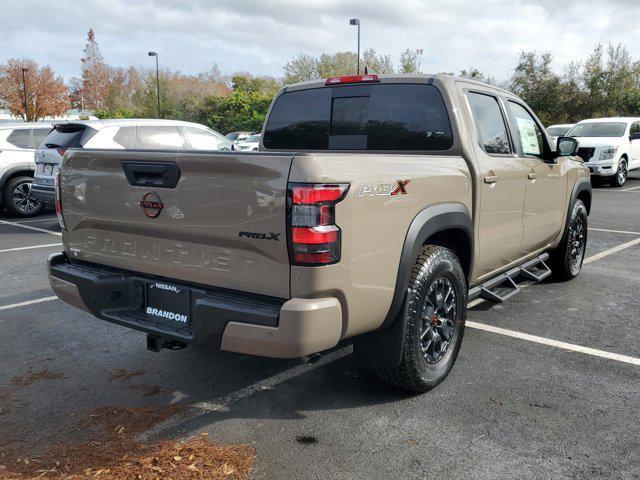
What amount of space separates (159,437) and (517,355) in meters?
2.53

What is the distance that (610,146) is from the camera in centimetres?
1608

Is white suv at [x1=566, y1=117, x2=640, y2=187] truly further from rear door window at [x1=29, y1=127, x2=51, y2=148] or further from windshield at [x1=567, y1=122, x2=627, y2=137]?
rear door window at [x1=29, y1=127, x2=51, y2=148]

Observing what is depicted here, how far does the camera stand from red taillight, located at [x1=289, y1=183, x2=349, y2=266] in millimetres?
2598

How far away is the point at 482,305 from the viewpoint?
5395 millimetres

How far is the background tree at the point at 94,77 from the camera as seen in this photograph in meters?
73.8

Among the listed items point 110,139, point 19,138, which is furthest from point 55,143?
point 19,138

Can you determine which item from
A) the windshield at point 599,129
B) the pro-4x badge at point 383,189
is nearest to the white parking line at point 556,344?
the pro-4x badge at point 383,189

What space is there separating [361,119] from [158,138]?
659cm

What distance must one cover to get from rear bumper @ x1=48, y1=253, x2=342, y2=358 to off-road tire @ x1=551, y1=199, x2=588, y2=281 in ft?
13.1

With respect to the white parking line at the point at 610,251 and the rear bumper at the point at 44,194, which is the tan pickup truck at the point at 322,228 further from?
the rear bumper at the point at 44,194

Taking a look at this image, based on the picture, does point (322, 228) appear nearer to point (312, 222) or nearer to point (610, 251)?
point (312, 222)

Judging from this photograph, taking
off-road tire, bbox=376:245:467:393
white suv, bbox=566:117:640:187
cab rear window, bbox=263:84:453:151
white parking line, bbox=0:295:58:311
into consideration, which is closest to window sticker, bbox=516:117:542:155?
cab rear window, bbox=263:84:453:151

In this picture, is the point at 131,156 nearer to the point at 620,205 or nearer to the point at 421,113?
the point at 421,113

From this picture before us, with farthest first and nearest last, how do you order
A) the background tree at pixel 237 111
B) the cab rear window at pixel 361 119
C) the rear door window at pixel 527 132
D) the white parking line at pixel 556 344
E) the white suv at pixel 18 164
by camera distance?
the background tree at pixel 237 111, the white suv at pixel 18 164, the rear door window at pixel 527 132, the white parking line at pixel 556 344, the cab rear window at pixel 361 119
